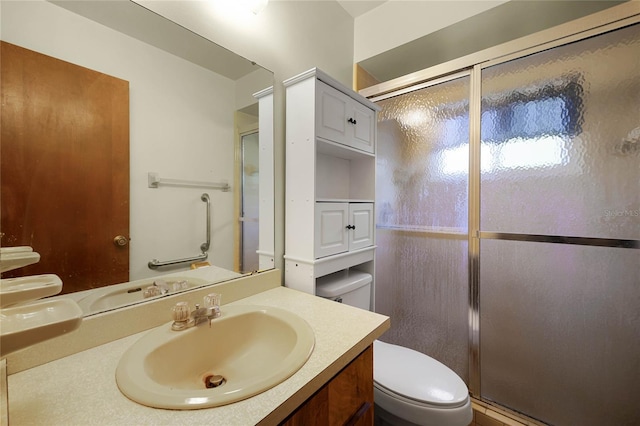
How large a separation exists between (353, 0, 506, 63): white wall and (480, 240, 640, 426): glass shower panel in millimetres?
1246

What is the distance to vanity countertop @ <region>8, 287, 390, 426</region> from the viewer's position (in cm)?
43

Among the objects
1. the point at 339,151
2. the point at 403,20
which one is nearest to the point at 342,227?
the point at 339,151

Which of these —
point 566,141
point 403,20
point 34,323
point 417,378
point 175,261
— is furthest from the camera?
point 403,20

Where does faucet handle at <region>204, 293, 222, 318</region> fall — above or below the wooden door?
below

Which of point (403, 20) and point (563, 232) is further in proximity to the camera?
point (403, 20)

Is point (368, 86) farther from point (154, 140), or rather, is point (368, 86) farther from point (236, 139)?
point (154, 140)

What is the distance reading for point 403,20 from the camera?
1.55 m

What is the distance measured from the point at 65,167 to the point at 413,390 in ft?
4.37

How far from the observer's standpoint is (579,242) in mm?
1162

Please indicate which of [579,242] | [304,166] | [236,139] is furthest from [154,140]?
[579,242]

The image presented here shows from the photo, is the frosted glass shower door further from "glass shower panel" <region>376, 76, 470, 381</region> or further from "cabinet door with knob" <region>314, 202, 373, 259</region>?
"cabinet door with knob" <region>314, 202, 373, 259</region>

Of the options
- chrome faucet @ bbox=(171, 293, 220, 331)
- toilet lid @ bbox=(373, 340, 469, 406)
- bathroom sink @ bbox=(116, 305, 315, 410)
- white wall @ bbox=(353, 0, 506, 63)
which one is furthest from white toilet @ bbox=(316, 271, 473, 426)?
white wall @ bbox=(353, 0, 506, 63)

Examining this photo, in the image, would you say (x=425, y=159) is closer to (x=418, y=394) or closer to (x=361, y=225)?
(x=361, y=225)

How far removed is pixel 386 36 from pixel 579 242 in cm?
153
